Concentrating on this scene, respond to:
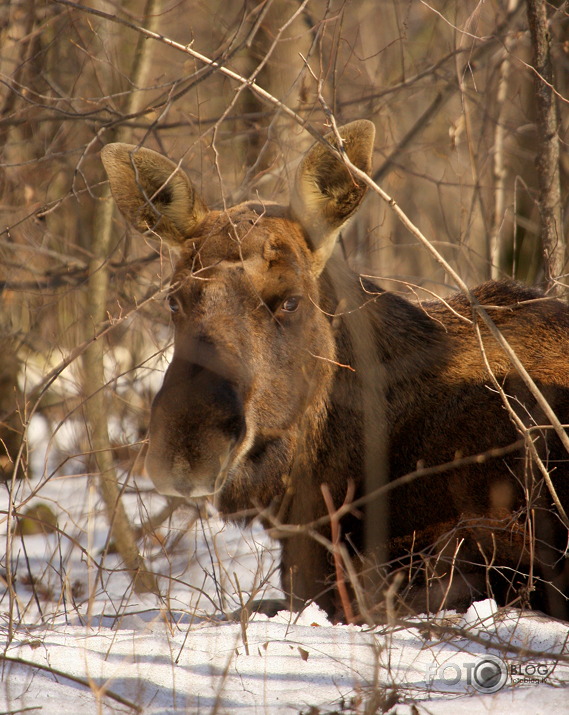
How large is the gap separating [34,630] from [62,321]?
4.68 meters

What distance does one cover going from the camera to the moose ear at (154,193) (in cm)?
439

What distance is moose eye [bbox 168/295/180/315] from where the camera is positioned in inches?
164

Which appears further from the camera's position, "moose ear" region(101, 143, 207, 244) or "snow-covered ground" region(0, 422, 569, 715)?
"moose ear" region(101, 143, 207, 244)

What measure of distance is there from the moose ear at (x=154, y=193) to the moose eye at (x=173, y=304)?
0.48m

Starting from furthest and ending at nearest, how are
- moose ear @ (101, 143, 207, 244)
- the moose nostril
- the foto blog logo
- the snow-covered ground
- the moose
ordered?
1. moose ear @ (101, 143, 207, 244)
2. the moose
3. the moose nostril
4. the foto blog logo
5. the snow-covered ground

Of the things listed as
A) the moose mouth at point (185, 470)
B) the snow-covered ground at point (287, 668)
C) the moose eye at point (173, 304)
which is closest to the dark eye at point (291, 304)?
the moose eye at point (173, 304)

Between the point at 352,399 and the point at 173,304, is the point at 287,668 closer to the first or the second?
the point at 352,399

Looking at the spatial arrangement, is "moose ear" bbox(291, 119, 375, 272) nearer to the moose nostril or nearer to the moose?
the moose

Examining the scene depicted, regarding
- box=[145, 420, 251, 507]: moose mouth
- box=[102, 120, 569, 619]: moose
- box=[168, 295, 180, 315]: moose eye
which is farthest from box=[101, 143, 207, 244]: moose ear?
box=[145, 420, 251, 507]: moose mouth

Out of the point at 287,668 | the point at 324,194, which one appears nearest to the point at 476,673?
the point at 287,668

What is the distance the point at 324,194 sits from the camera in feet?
14.5

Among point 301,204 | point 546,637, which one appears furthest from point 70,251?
point 546,637

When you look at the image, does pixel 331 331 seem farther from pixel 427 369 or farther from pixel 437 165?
pixel 437 165

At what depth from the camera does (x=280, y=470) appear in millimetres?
4145
